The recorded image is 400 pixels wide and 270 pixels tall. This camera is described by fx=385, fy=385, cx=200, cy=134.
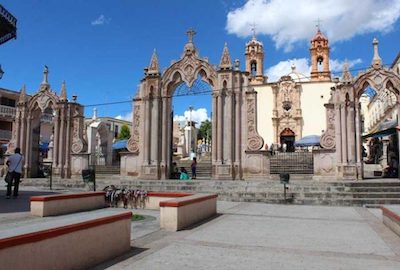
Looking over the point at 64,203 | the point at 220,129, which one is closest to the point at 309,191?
the point at 220,129

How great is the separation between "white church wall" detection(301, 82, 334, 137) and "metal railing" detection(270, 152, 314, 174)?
63.3 feet

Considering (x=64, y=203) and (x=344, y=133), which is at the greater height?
(x=344, y=133)

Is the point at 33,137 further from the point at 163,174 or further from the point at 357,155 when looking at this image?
the point at 357,155

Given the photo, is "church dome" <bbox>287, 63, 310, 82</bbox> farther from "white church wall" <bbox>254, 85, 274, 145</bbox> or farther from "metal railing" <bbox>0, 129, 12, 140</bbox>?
"metal railing" <bbox>0, 129, 12, 140</bbox>

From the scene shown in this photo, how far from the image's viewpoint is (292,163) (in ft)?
97.1

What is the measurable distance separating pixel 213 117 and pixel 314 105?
33.6 meters

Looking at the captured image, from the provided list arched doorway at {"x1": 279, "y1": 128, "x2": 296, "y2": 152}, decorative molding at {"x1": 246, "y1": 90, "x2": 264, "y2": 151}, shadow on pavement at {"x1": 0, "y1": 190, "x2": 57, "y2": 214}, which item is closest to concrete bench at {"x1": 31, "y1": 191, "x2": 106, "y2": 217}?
shadow on pavement at {"x1": 0, "y1": 190, "x2": 57, "y2": 214}

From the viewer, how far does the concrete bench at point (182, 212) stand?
878 centimetres

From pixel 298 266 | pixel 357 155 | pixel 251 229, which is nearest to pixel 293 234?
pixel 251 229

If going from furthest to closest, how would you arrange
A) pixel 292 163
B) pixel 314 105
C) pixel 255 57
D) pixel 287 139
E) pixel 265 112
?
pixel 255 57 < pixel 265 112 < pixel 287 139 < pixel 314 105 < pixel 292 163

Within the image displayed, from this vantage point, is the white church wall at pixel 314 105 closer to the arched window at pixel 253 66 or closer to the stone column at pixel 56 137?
the arched window at pixel 253 66

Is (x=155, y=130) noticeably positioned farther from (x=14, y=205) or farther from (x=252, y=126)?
(x=14, y=205)

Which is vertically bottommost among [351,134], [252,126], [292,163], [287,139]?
[292,163]

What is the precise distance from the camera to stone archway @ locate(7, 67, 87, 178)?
23.2 meters
